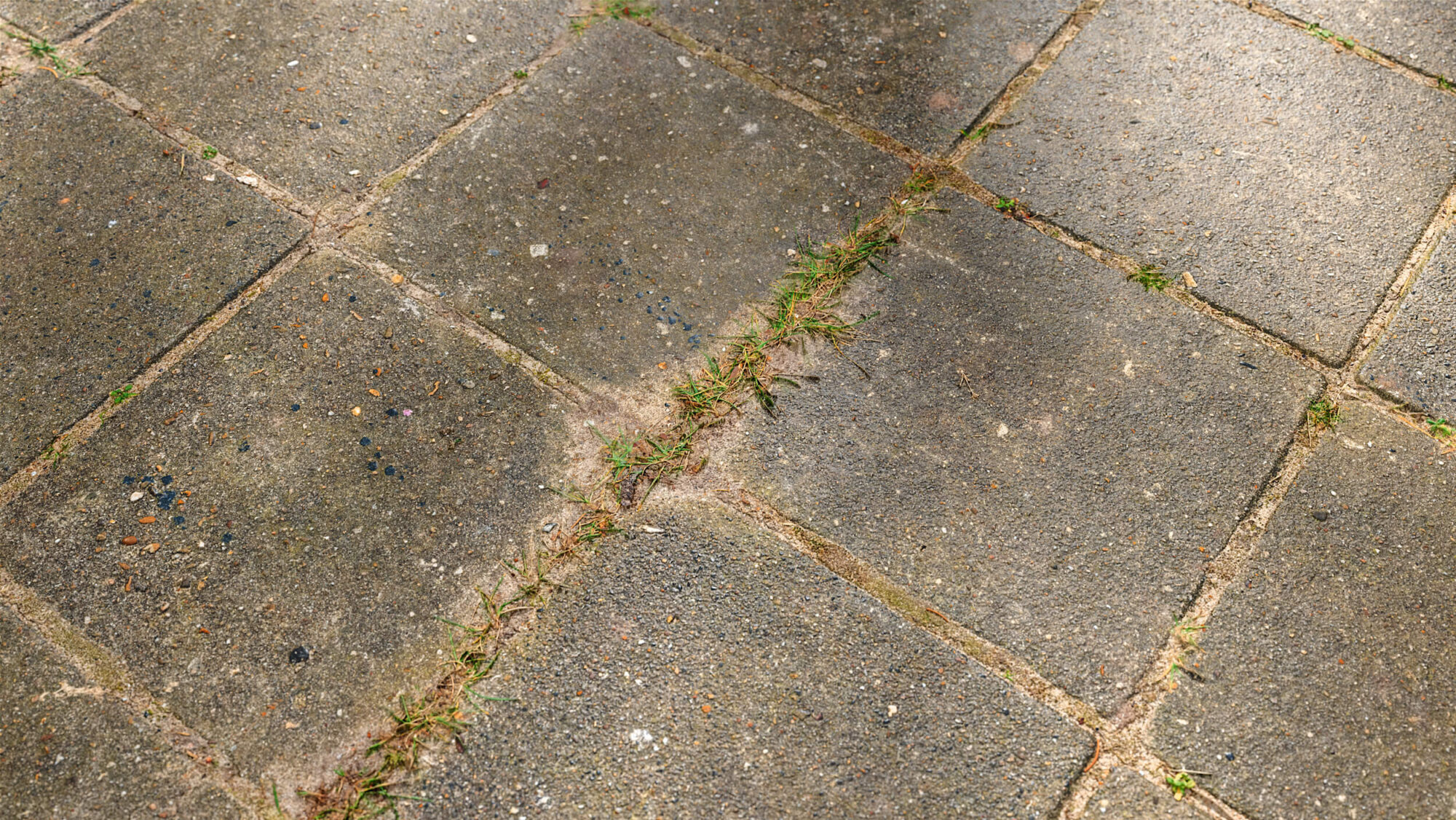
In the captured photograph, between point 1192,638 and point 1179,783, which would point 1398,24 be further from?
point 1179,783

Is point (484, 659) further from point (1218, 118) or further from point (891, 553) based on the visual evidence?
point (1218, 118)

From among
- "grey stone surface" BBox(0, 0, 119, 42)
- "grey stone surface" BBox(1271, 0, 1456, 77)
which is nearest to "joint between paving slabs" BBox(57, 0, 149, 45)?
"grey stone surface" BBox(0, 0, 119, 42)

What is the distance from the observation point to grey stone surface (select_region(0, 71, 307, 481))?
246cm

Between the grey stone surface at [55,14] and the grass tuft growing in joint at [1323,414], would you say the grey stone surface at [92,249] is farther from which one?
the grass tuft growing in joint at [1323,414]

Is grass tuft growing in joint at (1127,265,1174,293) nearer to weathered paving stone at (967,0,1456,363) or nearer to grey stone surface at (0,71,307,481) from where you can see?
weathered paving stone at (967,0,1456,363)

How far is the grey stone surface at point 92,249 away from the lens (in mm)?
2455

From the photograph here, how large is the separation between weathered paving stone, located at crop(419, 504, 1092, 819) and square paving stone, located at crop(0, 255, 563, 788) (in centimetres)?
24

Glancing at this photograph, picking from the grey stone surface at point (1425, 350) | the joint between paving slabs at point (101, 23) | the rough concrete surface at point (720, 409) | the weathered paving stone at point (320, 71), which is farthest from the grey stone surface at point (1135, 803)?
the joint between paving slabs at point (101, 23)

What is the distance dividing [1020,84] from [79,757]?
10.3ft

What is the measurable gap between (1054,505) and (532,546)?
4.11 ft

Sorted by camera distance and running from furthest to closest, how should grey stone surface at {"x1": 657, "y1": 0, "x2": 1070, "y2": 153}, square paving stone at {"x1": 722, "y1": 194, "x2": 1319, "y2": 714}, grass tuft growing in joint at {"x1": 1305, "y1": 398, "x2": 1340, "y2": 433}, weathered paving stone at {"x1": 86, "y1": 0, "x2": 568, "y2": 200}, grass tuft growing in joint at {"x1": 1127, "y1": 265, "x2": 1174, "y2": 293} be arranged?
grey stone surface at {"x1": 657, "y1": 0, "x2": 1070, "y2": 153} → weathered paving stone at {"x1": 86, "y1": 0, "x2": 568, "y2": 200} → grass tuft growing in joint at {"x1": 1127, "y1": 265, "x2": 1174, "y2": 293} → grass tuft growing in joint at {"x1": 1305, "y1": 398, "x2": 1340, "y2": 433} → square paving stone at {"x1": 722, "y1": 194, "x2": 1319, "y2": 714}

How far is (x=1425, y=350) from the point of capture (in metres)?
2.64

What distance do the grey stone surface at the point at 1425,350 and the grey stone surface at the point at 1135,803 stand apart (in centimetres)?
131

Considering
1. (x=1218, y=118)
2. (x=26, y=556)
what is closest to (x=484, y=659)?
(x=26, y=556)
